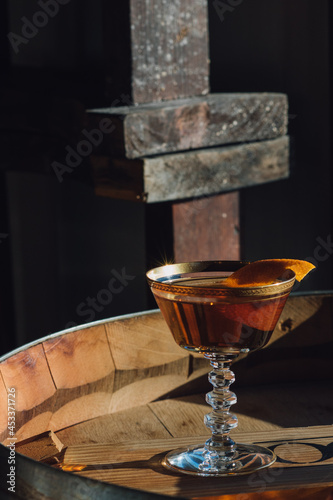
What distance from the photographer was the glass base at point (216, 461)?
2.56 ft

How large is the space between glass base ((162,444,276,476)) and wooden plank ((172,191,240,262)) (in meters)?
0.88

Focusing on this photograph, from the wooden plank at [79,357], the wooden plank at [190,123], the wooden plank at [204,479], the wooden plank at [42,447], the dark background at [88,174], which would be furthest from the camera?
the dark background at [88,174]

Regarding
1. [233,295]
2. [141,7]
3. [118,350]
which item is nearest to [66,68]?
[141,7]

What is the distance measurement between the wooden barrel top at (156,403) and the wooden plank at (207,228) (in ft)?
1.96

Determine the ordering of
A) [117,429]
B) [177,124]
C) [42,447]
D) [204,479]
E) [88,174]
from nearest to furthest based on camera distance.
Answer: [204,479]
[42,447]
[117,429]
[177,124]
[88,174]

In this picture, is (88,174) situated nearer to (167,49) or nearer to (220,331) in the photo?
(167,49)

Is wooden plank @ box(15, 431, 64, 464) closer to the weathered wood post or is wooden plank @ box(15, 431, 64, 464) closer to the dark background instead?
the weathered wood post

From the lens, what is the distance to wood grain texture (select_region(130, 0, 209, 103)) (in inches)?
62.7

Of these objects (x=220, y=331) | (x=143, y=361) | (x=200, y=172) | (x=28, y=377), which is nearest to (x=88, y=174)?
(x=200, y=172)

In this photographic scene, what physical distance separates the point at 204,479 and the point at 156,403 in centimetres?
32

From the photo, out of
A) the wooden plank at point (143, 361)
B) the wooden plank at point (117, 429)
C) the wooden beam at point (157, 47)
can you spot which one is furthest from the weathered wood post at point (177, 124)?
the wooden plank at point (117, 429)

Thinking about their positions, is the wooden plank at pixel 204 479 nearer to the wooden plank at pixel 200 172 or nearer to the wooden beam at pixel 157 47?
the wooden plank at pixel 200 172

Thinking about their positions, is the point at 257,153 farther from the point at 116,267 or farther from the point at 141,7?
the point at 116,267

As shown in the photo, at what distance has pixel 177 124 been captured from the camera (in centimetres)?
157
